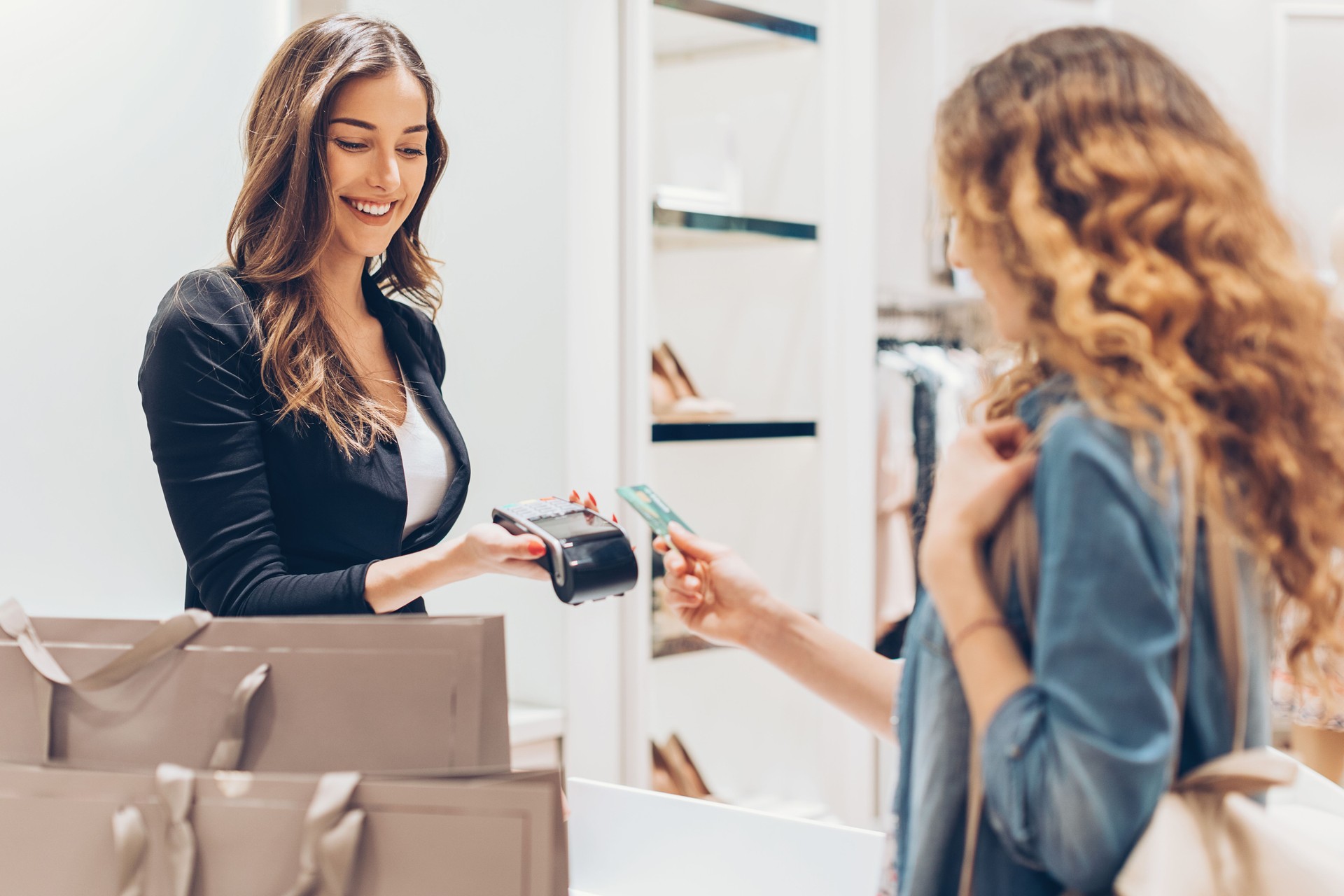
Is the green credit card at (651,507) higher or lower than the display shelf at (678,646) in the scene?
higher

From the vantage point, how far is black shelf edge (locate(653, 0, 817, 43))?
265 cm

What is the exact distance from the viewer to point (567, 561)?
1.30 m

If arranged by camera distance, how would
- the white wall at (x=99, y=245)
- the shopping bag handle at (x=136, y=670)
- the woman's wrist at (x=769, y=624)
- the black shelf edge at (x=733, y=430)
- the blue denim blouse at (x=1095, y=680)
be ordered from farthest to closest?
the black shelf edge at (x=733, y=430) → the white wall at (x=99, y=245) → the woman's wrist at (x=769, y=624) → the shopping bag handle at (x=136, y=670) → the blue denim blouse at (x=1095, y=680)

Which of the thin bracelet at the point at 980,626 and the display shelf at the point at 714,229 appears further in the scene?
the display shelf at the point at 714,229

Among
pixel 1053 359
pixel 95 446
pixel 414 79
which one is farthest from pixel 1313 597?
pixel 95 446

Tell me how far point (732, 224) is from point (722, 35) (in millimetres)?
550

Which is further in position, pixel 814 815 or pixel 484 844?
pixel 814 815

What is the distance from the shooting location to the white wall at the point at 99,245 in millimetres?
1794

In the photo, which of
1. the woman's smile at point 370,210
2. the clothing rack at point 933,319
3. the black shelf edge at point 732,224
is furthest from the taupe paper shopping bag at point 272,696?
the clothing rack at point 933,319

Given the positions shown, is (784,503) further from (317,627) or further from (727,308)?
(317,627)

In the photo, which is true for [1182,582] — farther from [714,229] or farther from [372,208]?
[714,229]

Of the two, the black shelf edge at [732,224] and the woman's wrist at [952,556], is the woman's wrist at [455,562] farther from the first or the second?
the black shelf edge at [732,224]

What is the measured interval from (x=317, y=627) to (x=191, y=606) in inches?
22.3

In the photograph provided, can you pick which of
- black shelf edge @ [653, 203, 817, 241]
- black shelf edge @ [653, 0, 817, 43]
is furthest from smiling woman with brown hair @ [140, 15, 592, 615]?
black shelf edge @ [653, 0, 817, 43]
